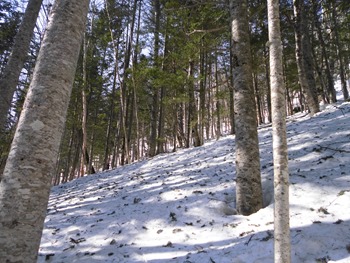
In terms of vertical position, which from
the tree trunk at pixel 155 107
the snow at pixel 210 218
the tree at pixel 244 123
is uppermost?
the tree trunk at pixel 155 107

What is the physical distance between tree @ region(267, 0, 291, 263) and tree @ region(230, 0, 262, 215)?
170 cm

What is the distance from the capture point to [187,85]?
1314 centimetres

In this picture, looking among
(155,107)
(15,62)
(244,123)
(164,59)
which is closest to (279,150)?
(244,123)

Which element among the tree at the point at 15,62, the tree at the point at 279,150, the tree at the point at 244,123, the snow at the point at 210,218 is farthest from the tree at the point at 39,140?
the tree at the point at 15,62

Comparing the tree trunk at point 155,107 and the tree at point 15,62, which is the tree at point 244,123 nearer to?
the tree at point 15,62

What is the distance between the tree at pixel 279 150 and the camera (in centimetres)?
260

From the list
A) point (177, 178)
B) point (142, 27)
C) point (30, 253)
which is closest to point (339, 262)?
point (30, 253)

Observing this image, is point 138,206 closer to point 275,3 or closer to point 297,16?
point 275,3

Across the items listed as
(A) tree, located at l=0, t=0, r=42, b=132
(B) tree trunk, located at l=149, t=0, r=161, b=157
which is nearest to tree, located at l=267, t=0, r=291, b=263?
(A) tree, located at l=0, t=0, r=42, b=132

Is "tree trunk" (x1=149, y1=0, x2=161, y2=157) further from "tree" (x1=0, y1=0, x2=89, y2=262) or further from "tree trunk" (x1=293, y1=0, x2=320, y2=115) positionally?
"tree" (x1=0, y1=0, x2=89, y2=262)

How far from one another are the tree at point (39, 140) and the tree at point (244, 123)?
3220 millimetres

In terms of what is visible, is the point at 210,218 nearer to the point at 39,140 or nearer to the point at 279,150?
the point at 279,150

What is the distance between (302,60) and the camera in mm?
10211

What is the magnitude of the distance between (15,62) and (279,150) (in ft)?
19.5
